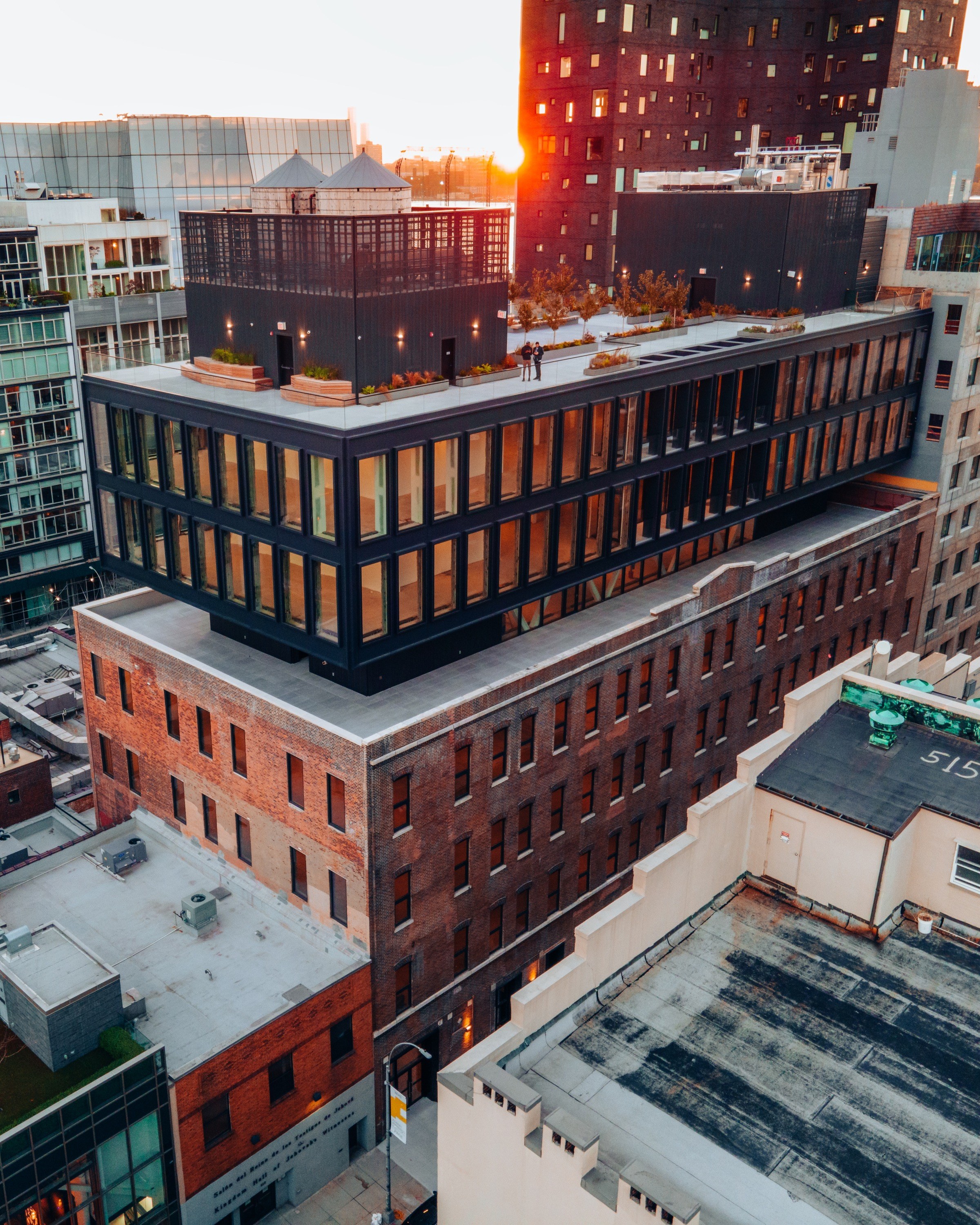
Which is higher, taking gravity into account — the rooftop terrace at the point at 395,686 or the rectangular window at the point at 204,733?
the rooftop terrace at the point at 395,686

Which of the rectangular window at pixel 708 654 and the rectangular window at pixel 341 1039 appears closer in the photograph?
the rectangular window at pixel 341 1039

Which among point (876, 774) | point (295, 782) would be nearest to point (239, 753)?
point (295, 782)

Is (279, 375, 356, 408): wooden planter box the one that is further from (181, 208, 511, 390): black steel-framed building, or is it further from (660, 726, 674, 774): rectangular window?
(660, 726, 674, 774): rectangular window

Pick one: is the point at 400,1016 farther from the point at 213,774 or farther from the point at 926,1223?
the point at 926,1223

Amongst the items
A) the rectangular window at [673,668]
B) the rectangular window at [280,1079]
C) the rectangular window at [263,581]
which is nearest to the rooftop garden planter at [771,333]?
the rectangular window at [673,668]

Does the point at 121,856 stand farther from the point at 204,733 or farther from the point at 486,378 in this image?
the point at 486,378

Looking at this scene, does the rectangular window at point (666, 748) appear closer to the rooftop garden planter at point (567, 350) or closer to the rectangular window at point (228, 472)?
the rooftop garden planter at point (567, 350)

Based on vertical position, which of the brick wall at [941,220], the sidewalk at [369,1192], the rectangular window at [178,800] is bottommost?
the sidewalk at [369,1192]
